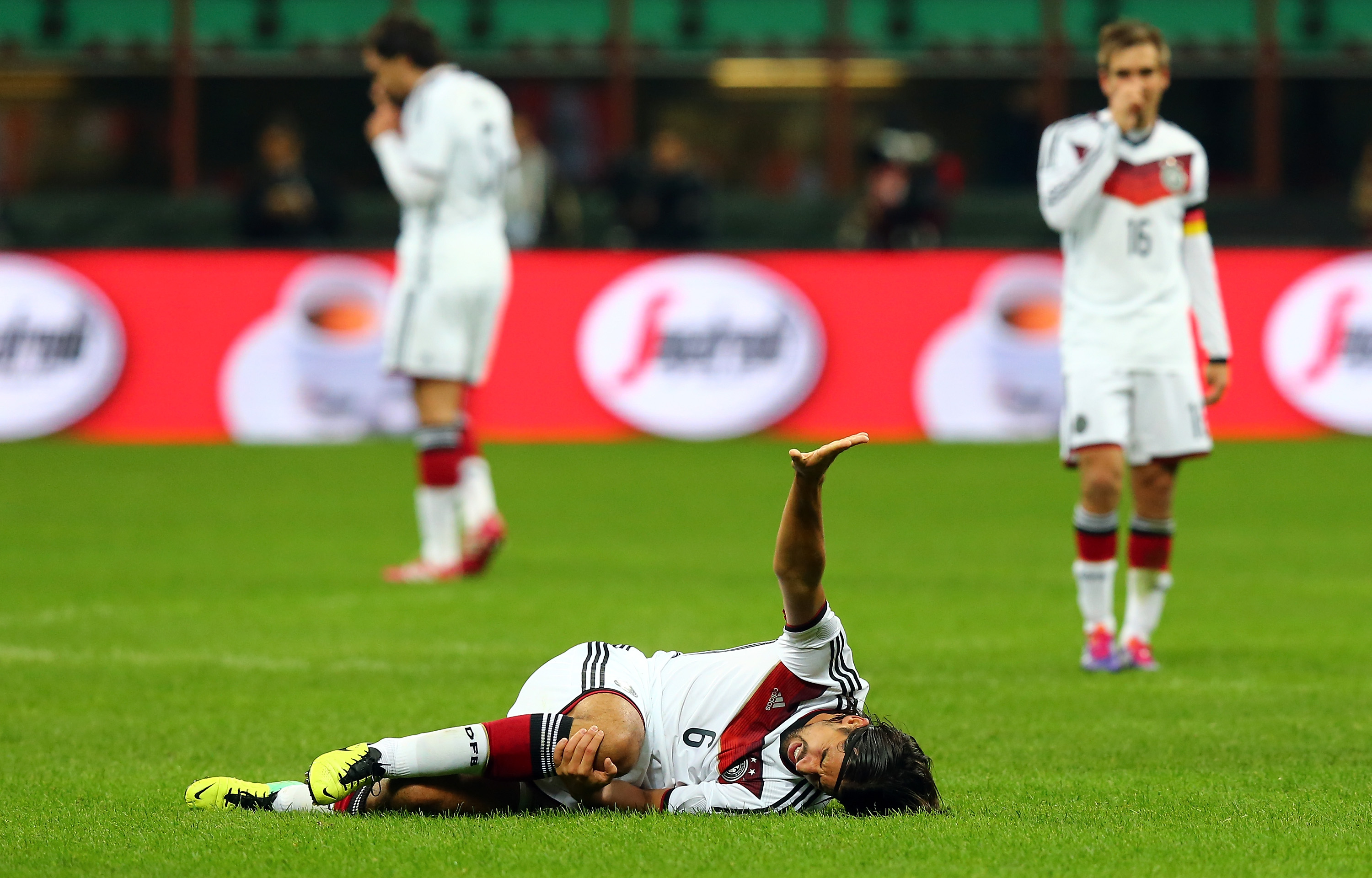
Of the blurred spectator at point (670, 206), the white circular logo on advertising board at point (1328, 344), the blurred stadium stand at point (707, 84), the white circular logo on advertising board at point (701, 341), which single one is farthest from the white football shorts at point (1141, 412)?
the blurred stadium stand at point (707, 84)

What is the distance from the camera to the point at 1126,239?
8086mm

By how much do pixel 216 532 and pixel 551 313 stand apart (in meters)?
Result: 5.39

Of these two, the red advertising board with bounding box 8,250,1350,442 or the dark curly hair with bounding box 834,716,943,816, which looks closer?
the dark curly hair with bounding box 834,716,943,816

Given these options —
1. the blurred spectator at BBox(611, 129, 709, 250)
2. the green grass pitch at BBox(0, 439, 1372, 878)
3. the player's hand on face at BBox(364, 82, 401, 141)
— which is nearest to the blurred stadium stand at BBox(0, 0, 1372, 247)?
the blurred spectator at BBox(611, 129, 709, 250)

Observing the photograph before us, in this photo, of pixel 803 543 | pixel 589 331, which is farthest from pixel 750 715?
pixel 589 331

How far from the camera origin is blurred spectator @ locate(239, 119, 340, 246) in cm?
1861

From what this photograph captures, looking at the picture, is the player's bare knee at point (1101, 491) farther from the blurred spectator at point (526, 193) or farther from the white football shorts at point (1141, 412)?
the blurred spectator at point (526, 193)

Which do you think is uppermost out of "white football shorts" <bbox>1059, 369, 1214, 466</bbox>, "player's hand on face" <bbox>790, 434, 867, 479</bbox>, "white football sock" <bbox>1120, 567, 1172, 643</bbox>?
"player's hand on face" <bbox>790, 434, 867, 479</bbox>

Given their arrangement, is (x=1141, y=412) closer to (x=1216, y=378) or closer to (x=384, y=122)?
(x=1216, y=378)

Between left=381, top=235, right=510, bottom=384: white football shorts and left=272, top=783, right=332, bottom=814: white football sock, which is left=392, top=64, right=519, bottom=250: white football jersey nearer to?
left=381, top=235, right=510, bottom=384: white football shorts

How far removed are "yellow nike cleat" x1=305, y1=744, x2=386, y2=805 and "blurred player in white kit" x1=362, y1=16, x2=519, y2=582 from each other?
15.7 feet

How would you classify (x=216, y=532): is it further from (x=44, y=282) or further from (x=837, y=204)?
(x=837, y=204)

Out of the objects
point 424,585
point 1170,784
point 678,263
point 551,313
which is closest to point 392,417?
point 551,313

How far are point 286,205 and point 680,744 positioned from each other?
13.9 m
